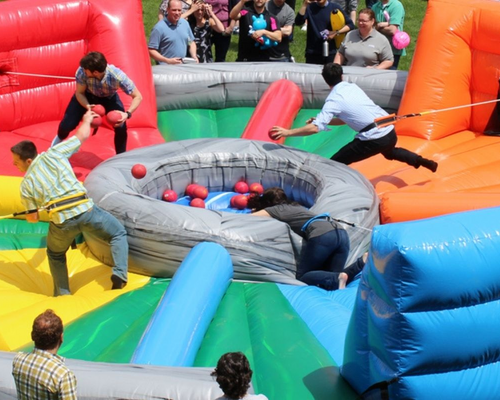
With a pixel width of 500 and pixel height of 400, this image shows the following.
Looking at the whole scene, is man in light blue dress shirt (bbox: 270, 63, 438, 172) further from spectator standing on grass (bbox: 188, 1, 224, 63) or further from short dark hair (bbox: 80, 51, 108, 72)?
spectator standing on grass (bbox: 188, 1, 224, 63)

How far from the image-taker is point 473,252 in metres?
3.52

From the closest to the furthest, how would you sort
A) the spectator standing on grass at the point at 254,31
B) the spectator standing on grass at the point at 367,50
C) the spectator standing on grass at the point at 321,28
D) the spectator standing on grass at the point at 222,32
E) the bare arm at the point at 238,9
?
the spectator standing on grass at the point at 367,50 → the spectator standing on grass at the point at 254,31 → the bare arm at the point at 238,9 → the spectator standing on grass at the point at 321,28 → the spectator standing on grass at the point at 222,32

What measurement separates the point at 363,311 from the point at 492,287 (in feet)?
1.87

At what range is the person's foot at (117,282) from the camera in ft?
17.3

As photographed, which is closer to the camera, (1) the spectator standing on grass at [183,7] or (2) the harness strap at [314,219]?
(2) the harness strap at [314,219]

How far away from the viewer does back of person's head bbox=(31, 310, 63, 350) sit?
3330 mm

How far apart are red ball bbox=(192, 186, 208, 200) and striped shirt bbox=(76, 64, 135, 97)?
0.92m

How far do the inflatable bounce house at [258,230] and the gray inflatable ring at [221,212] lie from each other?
0.01 metres

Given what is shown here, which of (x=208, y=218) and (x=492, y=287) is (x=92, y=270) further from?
(x=492, y=287)

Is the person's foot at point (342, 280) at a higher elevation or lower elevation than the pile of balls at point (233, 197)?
higher

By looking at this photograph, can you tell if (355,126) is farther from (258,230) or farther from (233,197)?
(258,230)

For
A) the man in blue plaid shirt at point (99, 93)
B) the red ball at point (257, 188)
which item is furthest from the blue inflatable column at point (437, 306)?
the man in blue plaid shirt at point (99, 93)

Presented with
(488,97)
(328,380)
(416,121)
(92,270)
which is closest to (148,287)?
(92,270)

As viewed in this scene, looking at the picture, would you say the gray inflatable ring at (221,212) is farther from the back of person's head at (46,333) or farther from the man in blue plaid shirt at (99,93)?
the back of person's head at (46,333)
